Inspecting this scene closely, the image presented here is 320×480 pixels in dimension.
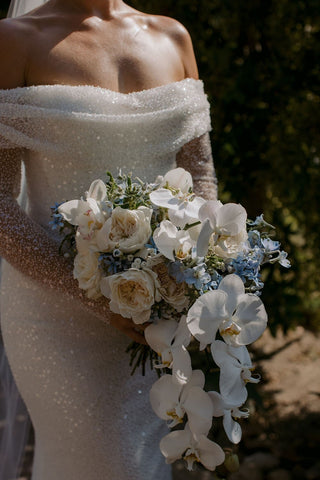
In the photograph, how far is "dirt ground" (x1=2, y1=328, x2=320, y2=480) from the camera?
343cm

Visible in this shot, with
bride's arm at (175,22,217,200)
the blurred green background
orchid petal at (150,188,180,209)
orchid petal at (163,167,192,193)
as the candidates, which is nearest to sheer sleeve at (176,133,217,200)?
bride's arm at (175,22,217,200)

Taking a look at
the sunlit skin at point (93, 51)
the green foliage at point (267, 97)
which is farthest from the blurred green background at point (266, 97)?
the sunlit skin at point (93, 51)

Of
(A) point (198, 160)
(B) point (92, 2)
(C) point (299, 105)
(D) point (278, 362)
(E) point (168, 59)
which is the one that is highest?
(B) point (92, 2)

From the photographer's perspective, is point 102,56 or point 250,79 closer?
point 102,56

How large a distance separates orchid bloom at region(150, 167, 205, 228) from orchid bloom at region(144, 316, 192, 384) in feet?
0.84

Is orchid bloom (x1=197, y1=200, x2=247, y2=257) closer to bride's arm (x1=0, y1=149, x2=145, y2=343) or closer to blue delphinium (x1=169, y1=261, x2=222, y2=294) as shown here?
blue delphinium (x1=169, y1=261, x2=222, y2=294)

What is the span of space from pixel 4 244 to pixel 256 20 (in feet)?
7.09

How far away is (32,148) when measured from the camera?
1.86m

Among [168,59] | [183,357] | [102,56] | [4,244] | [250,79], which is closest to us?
→ [183,357]

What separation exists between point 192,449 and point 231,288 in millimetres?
422

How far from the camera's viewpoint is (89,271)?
152 cm

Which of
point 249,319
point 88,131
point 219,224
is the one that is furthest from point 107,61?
point 249,319

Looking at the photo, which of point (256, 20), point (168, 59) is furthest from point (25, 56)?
point (256, 20)

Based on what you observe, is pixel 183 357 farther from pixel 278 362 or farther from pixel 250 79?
pixel 278 362
